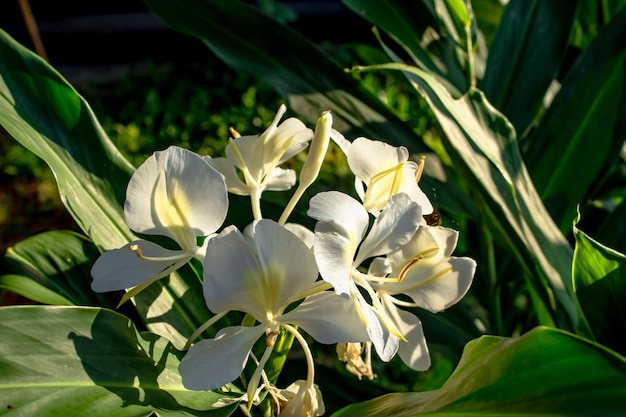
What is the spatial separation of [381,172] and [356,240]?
A: 0.39ft

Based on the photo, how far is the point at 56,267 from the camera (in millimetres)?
960

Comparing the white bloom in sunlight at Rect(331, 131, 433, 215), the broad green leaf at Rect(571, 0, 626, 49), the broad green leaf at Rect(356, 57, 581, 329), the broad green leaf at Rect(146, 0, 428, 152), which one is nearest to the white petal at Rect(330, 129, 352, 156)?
the white bloom in sunlight at Rect(331, 131, 433, 215)

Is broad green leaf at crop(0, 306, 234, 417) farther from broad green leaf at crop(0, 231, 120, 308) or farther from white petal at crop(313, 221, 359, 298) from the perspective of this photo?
broad green leaf at crop(0, 231, 120, 308)

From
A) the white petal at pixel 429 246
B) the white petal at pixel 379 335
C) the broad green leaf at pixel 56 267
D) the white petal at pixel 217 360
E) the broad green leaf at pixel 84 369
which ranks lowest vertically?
the broad green leaf at pixel 56 267

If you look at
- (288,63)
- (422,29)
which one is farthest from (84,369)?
(422,29)

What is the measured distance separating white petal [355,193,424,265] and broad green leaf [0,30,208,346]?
27cm

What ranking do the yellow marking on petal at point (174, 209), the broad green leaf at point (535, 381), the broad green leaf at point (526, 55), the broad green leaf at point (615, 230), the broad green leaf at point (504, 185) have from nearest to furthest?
1. the broad green leaf at point (535, 381)
2. the yellow marking on petal at point (174, 209)
3. the broad green leaf at point (504, 185)
4. the broad green leaf at point (615, 230)
5. the broad green leaf at point (526, 55)

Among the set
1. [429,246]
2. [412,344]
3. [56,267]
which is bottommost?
[56,267]

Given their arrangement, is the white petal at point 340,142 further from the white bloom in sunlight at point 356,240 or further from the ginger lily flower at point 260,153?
the white bloom in sunlight at point 356,240

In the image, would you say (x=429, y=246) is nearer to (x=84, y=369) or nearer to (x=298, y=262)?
(x=298, y=262)

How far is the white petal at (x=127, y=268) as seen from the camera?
2.07 feet

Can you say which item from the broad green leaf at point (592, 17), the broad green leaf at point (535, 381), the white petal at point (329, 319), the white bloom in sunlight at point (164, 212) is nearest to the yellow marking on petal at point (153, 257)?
the white bloom in sunlight at point (164, 212)

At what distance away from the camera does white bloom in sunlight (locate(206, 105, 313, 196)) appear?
0.71m

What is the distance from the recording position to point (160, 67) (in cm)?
287
